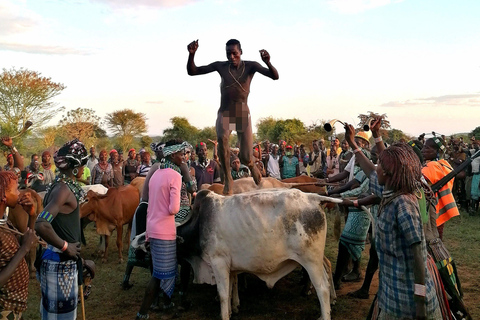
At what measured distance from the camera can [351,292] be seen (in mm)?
7203

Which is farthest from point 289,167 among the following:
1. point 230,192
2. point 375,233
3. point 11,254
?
point 11,254

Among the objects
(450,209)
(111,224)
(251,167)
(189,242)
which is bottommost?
(111,224)

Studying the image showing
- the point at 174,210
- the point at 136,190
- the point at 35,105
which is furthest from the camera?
the point at 35,105

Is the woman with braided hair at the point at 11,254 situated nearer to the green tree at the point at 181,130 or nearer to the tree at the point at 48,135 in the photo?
the tree at the point at 48,135

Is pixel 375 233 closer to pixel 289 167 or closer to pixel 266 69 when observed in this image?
pixel 266 69

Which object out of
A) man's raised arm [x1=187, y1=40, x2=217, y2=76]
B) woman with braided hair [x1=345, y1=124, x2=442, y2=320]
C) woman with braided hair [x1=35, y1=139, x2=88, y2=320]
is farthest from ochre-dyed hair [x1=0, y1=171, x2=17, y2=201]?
woman with braided hair [x1=345, y1=124, x2=442, y2=320]

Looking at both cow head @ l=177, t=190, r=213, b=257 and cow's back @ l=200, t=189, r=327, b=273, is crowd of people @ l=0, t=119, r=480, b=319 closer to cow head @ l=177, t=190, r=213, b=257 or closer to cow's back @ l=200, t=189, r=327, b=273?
cow head @ l=177, t=190, r=213, b=257

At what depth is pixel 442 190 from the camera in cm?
573

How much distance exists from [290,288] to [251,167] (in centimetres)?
245

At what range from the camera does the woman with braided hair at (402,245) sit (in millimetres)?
3334

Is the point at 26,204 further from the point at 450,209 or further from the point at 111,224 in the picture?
the point at 111,224

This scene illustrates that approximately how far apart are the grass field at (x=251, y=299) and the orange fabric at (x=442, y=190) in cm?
179

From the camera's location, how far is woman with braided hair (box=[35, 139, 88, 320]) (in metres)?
4.02

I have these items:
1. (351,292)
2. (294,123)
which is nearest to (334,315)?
(351,292)
